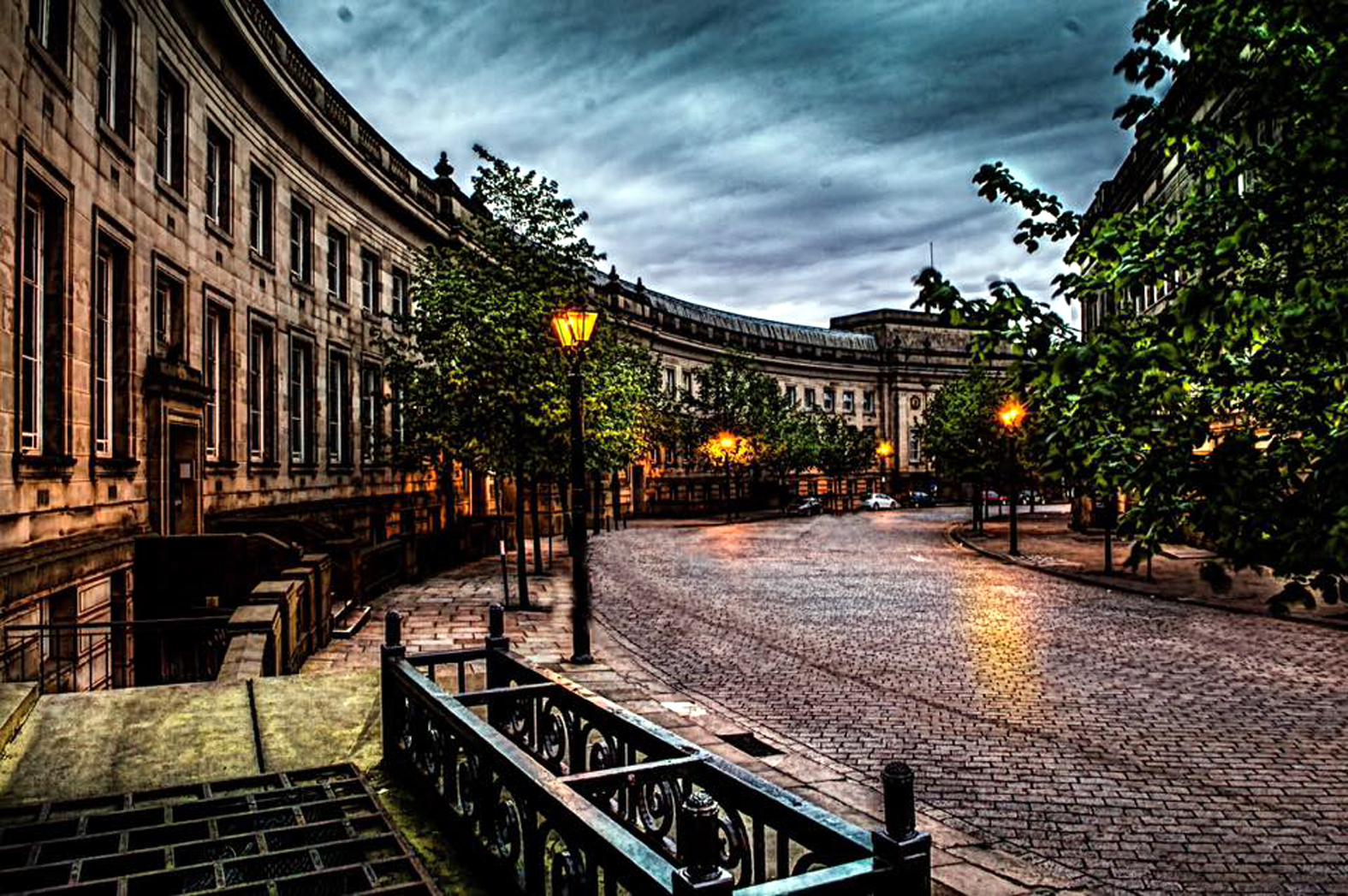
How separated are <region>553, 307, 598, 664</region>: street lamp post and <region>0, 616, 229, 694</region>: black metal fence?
407 centimetres

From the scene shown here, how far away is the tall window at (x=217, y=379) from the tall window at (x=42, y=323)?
6.18 meters

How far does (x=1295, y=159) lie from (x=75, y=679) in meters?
12.6

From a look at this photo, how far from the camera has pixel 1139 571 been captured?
79.3 feet

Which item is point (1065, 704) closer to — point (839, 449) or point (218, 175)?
point (218, 175)

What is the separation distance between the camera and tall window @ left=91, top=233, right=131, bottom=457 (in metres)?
13.7

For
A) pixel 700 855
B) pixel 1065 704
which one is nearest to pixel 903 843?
pixel 700 855

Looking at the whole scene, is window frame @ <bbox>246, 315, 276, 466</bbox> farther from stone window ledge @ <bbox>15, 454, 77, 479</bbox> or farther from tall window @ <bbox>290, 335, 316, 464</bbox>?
stone window ledge @ <bbox>15, 454, 77, 479</bbox>

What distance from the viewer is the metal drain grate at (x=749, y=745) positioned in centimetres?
840

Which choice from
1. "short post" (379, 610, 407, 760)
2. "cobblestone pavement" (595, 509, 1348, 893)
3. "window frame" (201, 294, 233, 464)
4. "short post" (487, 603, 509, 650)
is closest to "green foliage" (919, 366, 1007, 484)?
"cobblestone pavement" (595, 509, 1348, 893)

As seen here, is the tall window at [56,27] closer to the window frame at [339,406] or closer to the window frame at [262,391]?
the window frame at [262,391]

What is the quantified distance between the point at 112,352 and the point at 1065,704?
1332 centimetres

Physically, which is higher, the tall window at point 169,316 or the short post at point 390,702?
the tall window at point 169,316

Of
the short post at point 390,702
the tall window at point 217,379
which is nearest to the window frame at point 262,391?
A: the tall window at point 217,379

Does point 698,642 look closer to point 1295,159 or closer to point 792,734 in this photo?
point 792,734
